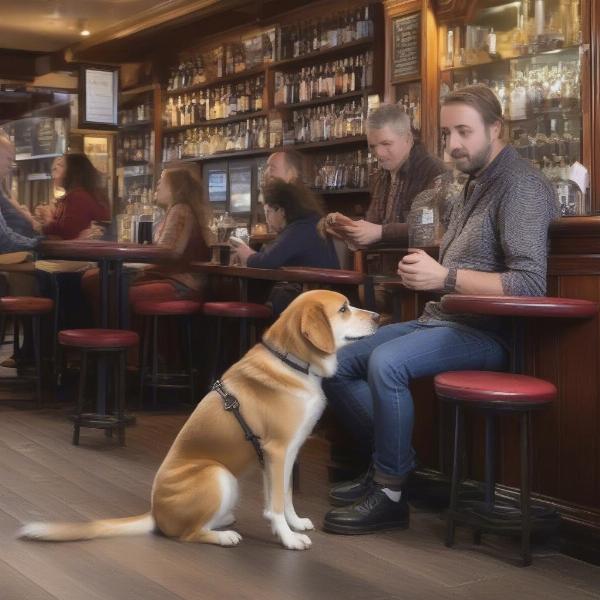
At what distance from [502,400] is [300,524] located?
807 millimetres

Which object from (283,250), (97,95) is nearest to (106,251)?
(283,250)

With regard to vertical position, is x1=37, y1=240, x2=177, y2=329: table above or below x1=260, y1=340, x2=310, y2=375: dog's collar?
above

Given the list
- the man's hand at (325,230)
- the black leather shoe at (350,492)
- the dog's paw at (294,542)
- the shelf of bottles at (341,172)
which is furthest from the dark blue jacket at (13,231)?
the dog's paw at (294,542)

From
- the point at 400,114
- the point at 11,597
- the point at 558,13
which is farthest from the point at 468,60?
the point at 11,597

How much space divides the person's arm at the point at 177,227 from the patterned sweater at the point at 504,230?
9.55 feet

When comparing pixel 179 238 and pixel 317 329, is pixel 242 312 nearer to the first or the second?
pixel 179 238

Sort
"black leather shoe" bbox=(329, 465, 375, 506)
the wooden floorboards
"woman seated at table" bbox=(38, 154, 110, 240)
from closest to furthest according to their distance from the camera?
the wooden floorboards
"black leather shoe" bbox=(329, 465, 375, 506)
"woman seated at table" bbox=(38, 154, 110, 240)

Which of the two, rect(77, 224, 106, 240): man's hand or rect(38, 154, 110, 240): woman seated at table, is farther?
rect(38, 154, 110, 240): woman seated at table

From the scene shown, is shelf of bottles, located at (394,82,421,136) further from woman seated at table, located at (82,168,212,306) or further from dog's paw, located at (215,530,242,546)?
dog's paw, located at (215,530,242,546)

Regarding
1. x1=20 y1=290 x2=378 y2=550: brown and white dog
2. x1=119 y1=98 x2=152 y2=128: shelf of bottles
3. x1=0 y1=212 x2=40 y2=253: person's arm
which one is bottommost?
x1=20 y1=290 x2=378 y2=550: brown and white dog

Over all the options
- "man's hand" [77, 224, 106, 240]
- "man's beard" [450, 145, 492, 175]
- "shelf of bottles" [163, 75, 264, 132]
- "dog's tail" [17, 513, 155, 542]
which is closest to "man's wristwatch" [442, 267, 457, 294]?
"man's beard" [450, 145, 492, 175]

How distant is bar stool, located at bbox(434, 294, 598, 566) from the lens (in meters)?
2.82

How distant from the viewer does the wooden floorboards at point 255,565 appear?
8.77 ft

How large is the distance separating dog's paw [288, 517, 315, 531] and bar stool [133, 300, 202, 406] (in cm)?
250
